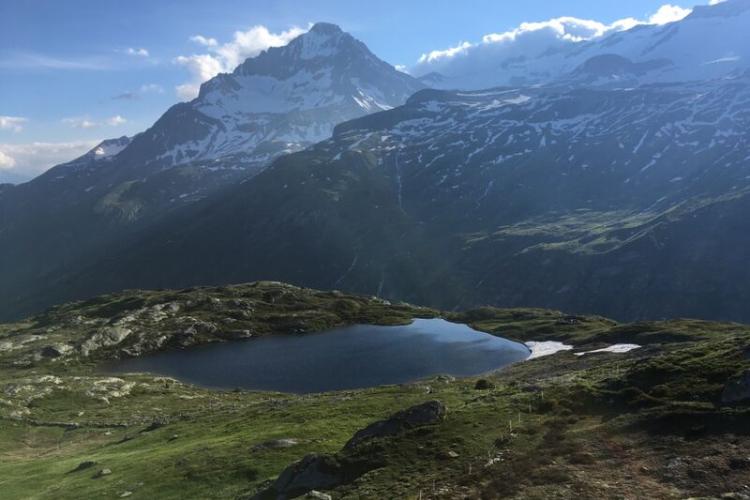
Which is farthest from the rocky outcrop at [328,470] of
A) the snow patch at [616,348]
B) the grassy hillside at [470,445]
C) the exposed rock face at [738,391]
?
the snow patch at [616,348]

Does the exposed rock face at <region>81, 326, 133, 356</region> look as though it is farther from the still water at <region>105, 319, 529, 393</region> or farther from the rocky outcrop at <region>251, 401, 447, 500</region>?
the rocky outcrop at <region>251, 401, 447, 500</region>

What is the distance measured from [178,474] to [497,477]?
96.7 feet

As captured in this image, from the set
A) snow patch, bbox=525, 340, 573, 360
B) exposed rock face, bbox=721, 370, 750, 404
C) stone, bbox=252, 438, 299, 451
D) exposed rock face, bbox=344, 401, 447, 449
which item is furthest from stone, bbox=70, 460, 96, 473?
snow patch, bbox=525, 340, 573, 360

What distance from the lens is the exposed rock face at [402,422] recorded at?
39031mm

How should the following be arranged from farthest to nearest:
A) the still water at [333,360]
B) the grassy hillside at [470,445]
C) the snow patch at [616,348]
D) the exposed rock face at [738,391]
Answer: the still water at [333,360], the snow patch at [616,348], the exposed rock face at [738,391], the grassy hillside at [470,445]

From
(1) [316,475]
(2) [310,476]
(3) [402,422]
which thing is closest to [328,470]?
(1) [316,475]

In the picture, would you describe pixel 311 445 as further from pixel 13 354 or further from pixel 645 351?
pixel 13 354

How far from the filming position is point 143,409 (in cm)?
10475

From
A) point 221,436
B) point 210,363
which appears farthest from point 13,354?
point 221,436

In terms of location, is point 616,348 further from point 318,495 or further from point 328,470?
point 318,495

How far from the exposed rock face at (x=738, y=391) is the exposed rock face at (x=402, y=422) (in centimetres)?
1831

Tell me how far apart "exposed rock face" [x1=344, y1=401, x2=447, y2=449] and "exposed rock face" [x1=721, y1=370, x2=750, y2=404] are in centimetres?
1831

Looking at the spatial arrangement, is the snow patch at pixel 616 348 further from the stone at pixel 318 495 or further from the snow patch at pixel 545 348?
the stone at pixel 318 495

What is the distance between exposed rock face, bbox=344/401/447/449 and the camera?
39.0 metres
